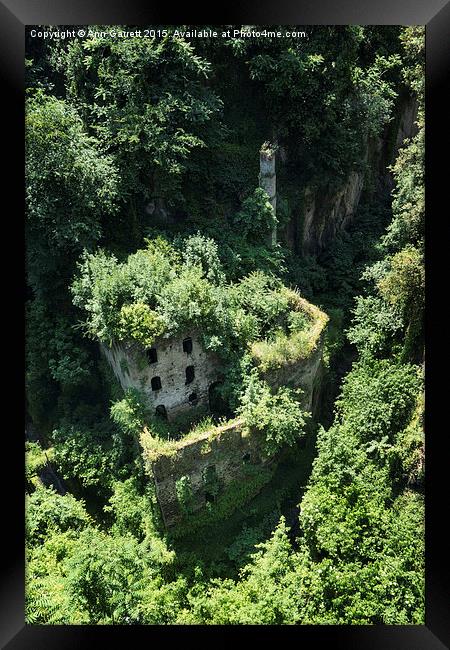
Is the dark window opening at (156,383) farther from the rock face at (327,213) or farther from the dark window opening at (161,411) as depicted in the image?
the rock face at (327,213)

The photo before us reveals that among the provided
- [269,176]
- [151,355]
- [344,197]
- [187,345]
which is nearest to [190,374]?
[187,345]

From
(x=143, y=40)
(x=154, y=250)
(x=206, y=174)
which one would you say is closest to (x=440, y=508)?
(x=154, y=250)

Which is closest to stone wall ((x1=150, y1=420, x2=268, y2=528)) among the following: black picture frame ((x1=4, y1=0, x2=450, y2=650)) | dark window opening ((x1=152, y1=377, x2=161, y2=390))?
dark window opening ((x1=152, y1=377, x2=161, y2=390))

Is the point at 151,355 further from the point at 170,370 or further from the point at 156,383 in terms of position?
the point at 156,383

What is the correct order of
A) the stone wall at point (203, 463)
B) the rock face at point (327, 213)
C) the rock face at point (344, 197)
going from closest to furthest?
the stone wall at point (203, 463) < the rock face at point (344, 197) < the rock face at point (327, 213)

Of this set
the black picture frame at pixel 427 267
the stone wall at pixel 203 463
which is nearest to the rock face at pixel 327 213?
the stone wall at pixel 203 463

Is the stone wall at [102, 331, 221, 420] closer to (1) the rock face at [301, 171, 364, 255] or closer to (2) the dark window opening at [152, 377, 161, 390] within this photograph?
(2) the dark window opening at [152, 377, 161, 390]
